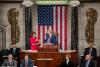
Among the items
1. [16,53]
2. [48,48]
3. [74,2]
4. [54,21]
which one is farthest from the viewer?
[54,21]

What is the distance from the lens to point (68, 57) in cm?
1430

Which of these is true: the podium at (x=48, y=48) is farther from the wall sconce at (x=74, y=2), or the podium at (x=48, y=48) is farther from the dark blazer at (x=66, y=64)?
the wall sconce at (x=74, y=2)

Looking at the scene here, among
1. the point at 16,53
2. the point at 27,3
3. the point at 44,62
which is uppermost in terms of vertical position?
the point at 27,3

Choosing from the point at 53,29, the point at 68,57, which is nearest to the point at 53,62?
the point at 68,57

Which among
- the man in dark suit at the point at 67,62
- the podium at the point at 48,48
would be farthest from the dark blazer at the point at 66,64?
the podium at the point at 48,48

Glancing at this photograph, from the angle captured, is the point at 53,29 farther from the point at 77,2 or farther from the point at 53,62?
the point at 53,62

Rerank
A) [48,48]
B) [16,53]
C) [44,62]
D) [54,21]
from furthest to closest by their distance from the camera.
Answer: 1. [54,21]
2. [16,53]
3. [48,48]
4. [44,62]

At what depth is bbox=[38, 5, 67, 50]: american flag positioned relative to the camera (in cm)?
1720

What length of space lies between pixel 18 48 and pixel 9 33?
1637 mm

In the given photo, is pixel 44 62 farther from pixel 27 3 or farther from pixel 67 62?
pixel 27 3

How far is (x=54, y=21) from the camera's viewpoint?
17375 millimetres

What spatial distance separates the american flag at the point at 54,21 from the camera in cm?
1720

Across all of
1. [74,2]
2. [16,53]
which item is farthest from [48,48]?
[74,2]

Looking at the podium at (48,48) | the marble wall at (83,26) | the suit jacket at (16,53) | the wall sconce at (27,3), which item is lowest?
the suit jacket at (16,53)
